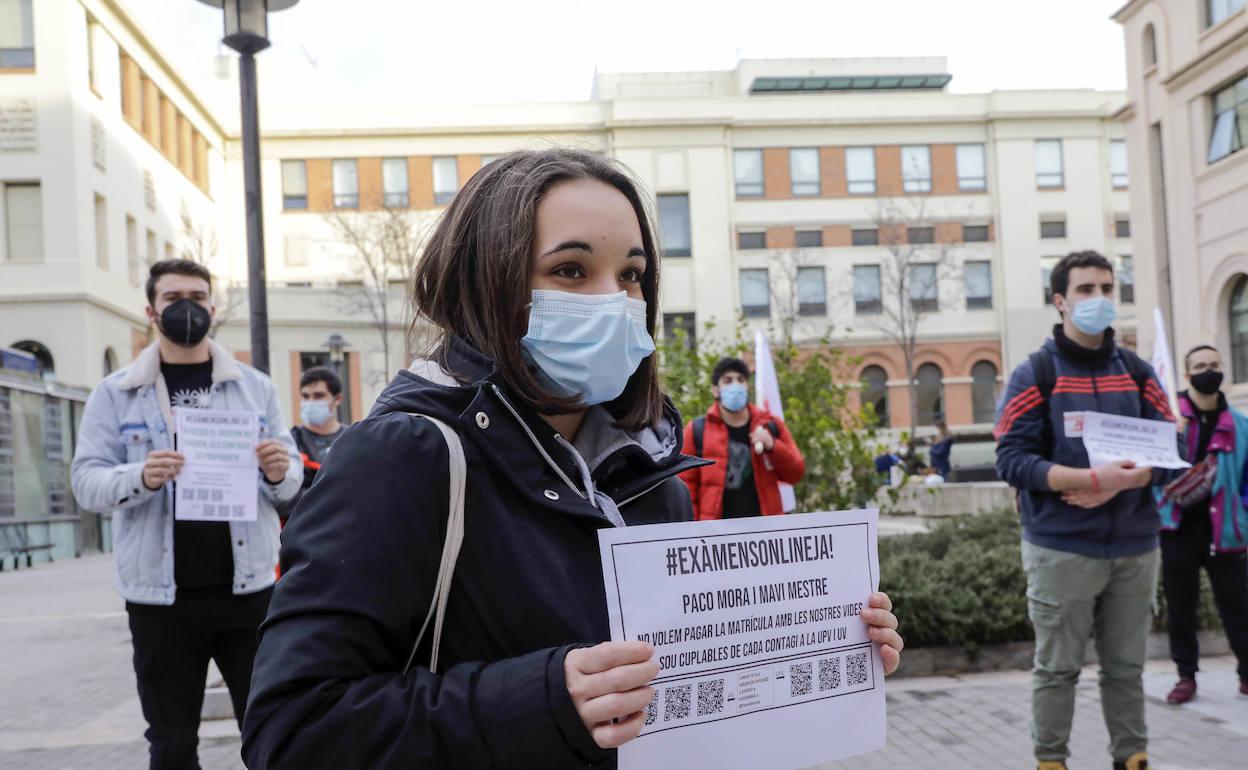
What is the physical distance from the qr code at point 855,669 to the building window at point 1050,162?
177 feet

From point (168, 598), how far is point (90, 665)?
6683 millimetres

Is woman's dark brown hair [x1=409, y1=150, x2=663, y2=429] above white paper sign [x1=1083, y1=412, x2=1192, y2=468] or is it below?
above

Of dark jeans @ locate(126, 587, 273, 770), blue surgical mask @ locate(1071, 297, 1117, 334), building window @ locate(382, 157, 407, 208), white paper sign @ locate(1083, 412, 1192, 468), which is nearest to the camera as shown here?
dark jeans @ locate(126, 587, 273, 770)

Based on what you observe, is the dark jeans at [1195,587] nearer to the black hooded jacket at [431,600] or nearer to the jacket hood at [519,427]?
the jacket hood at [519,427]

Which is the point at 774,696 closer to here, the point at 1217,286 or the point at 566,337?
the point at 566,337

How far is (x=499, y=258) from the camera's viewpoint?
1.85m

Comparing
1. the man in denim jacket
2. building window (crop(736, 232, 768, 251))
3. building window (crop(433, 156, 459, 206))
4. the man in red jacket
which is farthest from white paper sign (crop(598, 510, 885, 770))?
building window (crop(736, 232, 768, 251))

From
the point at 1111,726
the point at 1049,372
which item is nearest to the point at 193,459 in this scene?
the point at 1049,372

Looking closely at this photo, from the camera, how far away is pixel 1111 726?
16.0 feet

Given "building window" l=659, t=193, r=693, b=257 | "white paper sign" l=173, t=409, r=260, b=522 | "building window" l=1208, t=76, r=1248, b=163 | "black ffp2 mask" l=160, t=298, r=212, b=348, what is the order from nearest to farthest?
"white paper sign" l=173, t=409, r=260, b=522, "black ffp2 mask" l=160, t=298, r=212, b=348, "building window" l=1208, t=76, r=1248, b=163, "building window" l=659, t=193, r=693, b=257

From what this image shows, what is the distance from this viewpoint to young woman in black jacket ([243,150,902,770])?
1521 millimetres

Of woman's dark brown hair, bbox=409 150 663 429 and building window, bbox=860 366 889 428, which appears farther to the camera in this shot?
building window, bbox=860 366 889 428

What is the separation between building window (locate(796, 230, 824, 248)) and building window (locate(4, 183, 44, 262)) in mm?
32441

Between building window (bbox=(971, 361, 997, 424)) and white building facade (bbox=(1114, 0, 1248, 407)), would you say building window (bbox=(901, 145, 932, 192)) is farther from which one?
white building facade (bbox=(1114, 0, 1248, 407))
